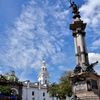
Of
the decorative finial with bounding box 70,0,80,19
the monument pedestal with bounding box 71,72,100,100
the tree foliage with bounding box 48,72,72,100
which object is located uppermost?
the decorative finial with bounding box 70,0,80,19

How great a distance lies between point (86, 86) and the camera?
22453 mm

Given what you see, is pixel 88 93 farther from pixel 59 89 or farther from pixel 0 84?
pixel 0 84

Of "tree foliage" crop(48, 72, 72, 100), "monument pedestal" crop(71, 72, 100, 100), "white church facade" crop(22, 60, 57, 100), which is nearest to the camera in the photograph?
"monument pedestal" crop(71, 72, 100, 100)

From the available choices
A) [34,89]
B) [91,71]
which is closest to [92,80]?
[91,71]

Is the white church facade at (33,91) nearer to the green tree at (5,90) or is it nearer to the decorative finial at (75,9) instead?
the green tree at (5,90)

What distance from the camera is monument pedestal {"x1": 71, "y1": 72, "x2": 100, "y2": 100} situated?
22266mm

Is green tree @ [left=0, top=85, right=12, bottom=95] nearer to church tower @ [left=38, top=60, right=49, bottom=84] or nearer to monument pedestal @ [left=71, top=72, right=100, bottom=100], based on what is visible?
monument pedestal @ [left=71, top=72, right=100, bottom=100]

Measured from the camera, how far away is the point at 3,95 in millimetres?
58594

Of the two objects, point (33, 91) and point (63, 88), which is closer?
point (63, 88)

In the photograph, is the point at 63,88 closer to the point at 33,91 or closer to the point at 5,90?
the point at 5,90

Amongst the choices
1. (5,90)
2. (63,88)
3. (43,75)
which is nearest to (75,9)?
(63,88)

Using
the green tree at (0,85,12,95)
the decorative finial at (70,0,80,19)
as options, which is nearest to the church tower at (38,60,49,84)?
the green tree at (0,85,12,95)

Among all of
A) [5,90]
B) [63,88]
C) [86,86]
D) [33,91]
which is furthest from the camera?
[33,91]

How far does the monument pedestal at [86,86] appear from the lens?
73.0 feet
